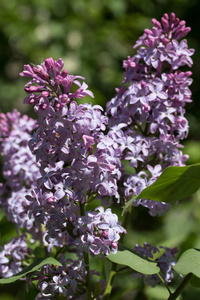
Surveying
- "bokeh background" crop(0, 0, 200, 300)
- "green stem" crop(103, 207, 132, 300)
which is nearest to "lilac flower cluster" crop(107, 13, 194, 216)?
"green stem" crop(103, 207, 132, 300)

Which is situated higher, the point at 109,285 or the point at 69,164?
the point at 69,164

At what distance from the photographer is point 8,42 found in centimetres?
336

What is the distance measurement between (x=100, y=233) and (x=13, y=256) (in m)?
0.26

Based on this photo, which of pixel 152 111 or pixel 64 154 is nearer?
pixel 64 154

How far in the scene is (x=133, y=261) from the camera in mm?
749

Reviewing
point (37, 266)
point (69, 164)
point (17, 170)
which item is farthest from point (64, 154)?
point (17, 170)

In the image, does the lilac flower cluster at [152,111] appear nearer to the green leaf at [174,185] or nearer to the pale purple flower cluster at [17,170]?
the green leaf at [174,185]

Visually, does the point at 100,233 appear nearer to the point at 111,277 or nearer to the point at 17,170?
the point at 111,277

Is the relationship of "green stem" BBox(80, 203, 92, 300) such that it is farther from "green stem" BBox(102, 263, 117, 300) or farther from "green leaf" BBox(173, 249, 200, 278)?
"green leaf" BBox(173, 249, 200, 278)

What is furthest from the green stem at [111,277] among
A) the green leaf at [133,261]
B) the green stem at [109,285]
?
the green leaf at [133,261]

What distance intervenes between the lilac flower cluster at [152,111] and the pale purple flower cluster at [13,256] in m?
0.25

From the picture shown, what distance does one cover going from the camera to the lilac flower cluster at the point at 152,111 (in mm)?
850

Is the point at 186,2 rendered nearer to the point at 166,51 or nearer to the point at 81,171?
the point at 166,51

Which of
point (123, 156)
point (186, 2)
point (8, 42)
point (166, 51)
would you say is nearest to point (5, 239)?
point (123, 156)
